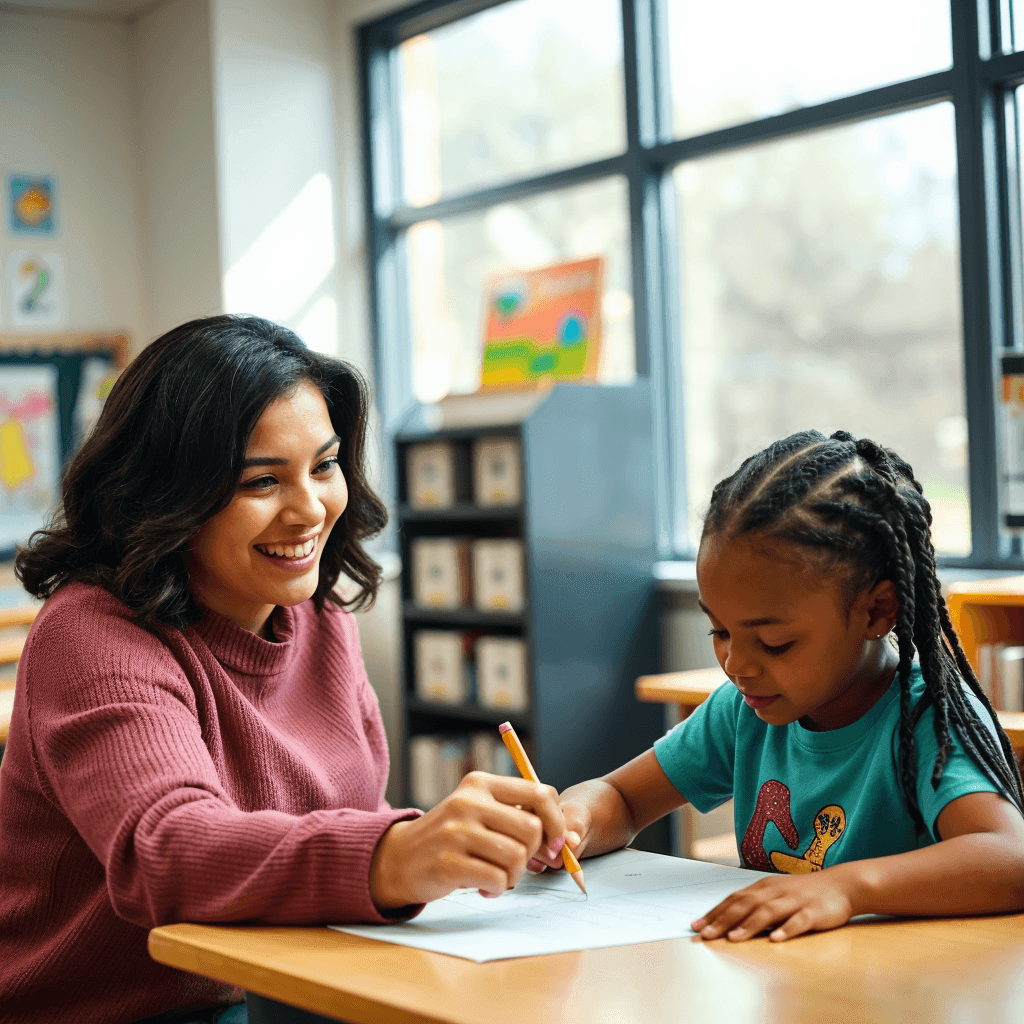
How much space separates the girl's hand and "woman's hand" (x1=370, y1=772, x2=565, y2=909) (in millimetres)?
149

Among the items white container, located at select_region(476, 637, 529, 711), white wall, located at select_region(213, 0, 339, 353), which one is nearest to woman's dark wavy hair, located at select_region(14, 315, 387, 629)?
white container, located at select_region(476, 637, 529, 711)

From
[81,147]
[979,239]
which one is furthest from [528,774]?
[81,147]

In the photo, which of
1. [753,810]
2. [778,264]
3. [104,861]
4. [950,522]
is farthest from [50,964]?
[778,264]

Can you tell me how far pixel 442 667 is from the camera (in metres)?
3.95

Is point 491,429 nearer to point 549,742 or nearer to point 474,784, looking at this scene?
point 549,742

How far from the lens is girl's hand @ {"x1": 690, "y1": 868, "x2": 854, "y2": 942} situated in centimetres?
96

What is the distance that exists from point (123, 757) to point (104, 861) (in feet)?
0.28

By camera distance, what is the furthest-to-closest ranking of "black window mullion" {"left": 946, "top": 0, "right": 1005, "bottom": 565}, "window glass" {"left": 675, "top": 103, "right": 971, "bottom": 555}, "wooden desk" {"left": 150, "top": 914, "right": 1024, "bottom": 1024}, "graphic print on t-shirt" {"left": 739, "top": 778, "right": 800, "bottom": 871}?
"window glass" {"left": 675, "top": 103, "right": 971, "bottom": 555}
"black window mullion" {"left": 946, "top": 0, "right": 1005, "bottom": 565}
"graphic print on t-shirt" {"left": 739, "top": 778, "right": 800, "bottom": 871}
"wooden desk" {"left": 150, "top": 914, "right": 1024, "bottom": 1024}

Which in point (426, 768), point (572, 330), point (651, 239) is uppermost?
point (651, 239)

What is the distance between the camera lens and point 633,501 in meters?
3.81

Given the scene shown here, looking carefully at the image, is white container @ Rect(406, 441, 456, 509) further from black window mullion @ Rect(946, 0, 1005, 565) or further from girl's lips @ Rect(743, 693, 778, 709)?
girl's lips @ Rect(743, 693, 778, 709)

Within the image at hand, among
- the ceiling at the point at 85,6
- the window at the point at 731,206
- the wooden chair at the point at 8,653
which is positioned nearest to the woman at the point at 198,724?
the wooden chair at the point at 8,653

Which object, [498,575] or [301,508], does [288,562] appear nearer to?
[301,508]

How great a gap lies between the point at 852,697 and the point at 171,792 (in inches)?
24.8
